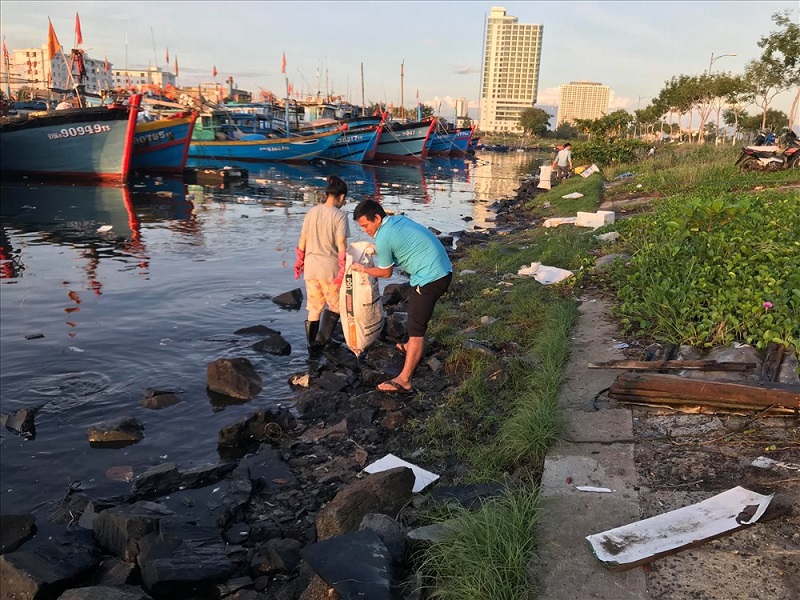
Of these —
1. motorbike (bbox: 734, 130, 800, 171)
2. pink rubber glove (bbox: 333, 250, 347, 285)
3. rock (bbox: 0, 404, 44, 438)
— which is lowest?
rock (bbox: 0, 404, 44, 438)

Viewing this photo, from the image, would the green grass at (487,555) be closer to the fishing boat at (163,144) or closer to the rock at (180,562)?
the rock at (180,562)

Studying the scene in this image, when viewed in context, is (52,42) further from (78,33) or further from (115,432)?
(115,432)

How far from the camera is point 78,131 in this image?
24.2 m

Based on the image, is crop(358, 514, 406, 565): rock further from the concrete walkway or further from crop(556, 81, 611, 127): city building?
crop(556, 81, 611, 127): city building

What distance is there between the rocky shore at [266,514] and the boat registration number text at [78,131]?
2256cm

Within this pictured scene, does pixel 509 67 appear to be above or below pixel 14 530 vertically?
above

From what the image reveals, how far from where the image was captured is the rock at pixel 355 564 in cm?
245

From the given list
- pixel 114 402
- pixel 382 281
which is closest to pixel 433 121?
pixel 382 281

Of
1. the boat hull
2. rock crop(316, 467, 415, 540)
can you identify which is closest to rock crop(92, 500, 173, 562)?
rock crop(316, 467, 415, 540)

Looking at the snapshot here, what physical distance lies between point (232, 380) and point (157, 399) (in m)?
0.67

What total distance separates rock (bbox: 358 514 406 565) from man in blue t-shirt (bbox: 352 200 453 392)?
2.34 m

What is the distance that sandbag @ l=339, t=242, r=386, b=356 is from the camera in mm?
6031

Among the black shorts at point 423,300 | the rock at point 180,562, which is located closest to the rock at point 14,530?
the rock at point 180,562

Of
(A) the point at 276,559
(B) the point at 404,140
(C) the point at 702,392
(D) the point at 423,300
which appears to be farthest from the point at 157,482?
(B) the point at 404,140
